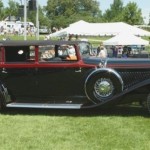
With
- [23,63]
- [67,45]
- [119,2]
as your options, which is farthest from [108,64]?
[119,2]

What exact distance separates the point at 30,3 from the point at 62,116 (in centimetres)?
1226

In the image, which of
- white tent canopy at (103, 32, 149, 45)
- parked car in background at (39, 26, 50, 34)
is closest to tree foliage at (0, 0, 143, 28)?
parked car in background at (39, 26, 50, 34)

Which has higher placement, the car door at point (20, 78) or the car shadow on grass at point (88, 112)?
the car door at point (20, 78)

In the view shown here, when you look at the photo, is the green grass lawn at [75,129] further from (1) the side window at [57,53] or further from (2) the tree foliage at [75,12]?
(2) the tree foliage at [75,12]

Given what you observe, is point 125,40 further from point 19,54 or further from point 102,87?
point 102,87

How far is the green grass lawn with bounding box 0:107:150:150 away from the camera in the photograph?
22.0 feet

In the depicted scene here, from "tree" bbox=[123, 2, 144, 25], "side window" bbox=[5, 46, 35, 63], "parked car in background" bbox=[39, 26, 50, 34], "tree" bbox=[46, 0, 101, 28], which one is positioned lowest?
"side window" bbox=[5, 46, 35, 63]

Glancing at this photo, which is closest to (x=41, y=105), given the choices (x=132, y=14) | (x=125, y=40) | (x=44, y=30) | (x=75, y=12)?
(x=125, y=40)

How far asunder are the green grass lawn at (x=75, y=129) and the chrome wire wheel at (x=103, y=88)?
0.43 meters

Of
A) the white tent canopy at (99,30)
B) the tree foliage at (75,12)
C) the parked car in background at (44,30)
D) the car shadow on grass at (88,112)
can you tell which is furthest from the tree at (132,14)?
the car shadow on grass at (88,112)

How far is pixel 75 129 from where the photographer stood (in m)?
7.69

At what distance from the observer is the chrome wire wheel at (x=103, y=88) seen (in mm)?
8523

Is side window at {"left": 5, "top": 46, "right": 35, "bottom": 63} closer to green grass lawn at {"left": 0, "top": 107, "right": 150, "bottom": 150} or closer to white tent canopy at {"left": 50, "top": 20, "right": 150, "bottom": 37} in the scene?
green grass lawn at {"left": 0, "top": 107, "right": 150, "bottom": 150}

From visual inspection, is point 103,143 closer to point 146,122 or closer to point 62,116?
point 146,122
